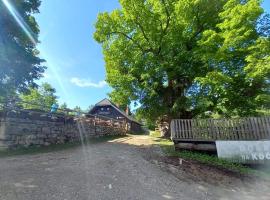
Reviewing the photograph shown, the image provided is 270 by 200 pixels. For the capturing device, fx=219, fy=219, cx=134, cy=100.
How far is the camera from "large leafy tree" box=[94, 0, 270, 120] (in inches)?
458

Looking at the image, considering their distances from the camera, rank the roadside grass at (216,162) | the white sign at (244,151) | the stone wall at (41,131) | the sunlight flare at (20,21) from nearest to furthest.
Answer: the roadside grass at (216,162) → the white sign at (244,151) → the stone wall at (41,131) → the sunlight flare at (20,21)

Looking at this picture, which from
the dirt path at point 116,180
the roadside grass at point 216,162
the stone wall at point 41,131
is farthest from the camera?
the stone wall at point 41,131

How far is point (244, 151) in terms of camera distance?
10070 millimetres

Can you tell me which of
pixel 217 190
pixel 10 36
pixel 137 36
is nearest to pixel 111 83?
pixel 137 36

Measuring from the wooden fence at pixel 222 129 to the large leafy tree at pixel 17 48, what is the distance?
326 inches

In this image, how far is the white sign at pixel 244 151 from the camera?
982 centimetres

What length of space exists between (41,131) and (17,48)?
4460 mm

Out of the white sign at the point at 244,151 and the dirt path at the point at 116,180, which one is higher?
the white sign at the point at 244,151

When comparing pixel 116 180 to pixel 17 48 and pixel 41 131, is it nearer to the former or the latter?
pixel 41 131

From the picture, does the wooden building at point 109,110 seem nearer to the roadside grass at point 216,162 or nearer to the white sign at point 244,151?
the roadside grass at point 216,162

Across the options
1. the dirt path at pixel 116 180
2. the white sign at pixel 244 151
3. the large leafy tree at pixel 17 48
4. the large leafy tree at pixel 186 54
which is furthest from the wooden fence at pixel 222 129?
the large leafy tree at pixel 17 48

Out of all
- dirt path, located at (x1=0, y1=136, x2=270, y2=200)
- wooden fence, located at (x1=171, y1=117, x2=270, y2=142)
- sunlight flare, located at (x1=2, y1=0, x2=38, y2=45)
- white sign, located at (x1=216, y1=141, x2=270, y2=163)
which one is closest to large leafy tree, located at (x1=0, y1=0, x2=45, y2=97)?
sunlight flare, located at (x1=2, y1=0, x2=38, y2=45)

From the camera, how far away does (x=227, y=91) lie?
39.0 feet

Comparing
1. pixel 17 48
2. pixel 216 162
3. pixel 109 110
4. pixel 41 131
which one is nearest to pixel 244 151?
pixel 216 162
